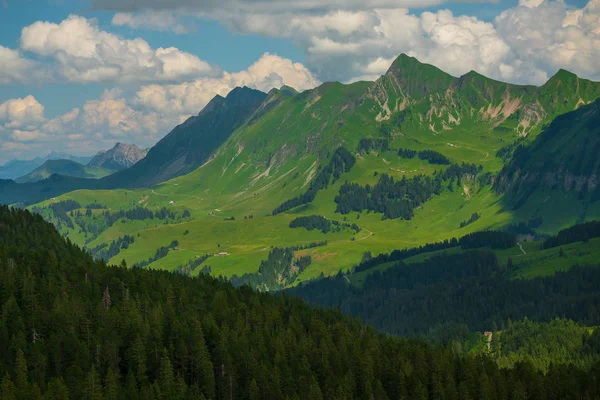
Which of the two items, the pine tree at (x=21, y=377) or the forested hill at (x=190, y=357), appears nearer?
the pine tree at (x=21, y=377)

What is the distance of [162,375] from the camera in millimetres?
139500

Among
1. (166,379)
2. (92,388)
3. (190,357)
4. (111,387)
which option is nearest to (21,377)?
(92,388)

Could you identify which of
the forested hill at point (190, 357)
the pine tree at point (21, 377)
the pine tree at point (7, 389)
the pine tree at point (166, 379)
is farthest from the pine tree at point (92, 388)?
the pine tree at point (7, 389)

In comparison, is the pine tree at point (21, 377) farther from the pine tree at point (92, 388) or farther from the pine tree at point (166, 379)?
the pine tree at point (166, 379)

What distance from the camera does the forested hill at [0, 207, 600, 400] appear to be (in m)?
136

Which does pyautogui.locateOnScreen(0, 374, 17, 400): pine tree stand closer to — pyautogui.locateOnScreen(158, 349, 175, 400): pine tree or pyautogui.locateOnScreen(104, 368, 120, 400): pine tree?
pyautogui.locateOnScreen(104, 368, 120, 400): pine tree

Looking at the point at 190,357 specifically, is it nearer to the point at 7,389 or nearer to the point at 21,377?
the point at 21,377

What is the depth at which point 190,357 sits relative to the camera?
149 m

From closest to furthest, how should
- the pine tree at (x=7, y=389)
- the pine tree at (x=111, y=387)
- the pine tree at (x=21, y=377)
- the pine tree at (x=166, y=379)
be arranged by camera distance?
1. the pine tree at (x=7, y=389)
2. the pine tree at (x=21, y=377)
3. the pine tree at (x=111, y=387)
4. the pine tree at (x=166, y=379)

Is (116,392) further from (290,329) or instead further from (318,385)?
(290,329)

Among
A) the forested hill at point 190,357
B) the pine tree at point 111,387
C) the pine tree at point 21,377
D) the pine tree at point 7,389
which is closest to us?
the pine tree at point 7,389

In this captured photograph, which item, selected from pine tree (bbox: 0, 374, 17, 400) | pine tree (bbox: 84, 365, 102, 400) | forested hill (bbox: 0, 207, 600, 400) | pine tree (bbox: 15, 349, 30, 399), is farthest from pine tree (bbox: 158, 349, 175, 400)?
pine tree (bbox: 0, 374, 17, 400)

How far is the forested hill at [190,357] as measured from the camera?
135875mm

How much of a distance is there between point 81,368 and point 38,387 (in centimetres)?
1422
